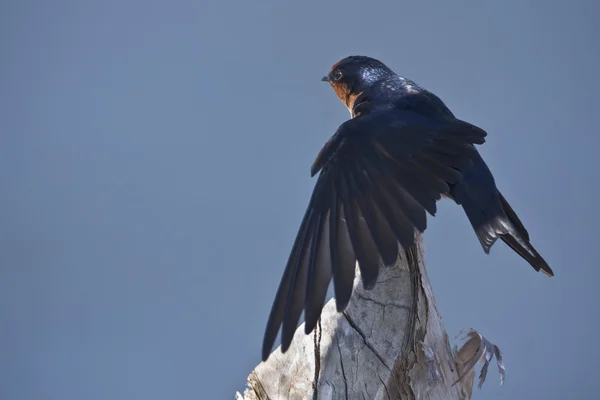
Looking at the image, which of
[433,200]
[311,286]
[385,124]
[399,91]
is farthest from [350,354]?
[399,91]

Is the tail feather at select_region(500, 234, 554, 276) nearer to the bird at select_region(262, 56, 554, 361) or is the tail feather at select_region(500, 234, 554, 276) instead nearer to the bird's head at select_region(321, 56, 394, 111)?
the bird at select_region(262, 56, 554, 361)

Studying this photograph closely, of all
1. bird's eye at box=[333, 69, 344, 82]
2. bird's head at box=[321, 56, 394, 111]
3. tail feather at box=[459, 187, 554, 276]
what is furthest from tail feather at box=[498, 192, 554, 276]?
bird's eye at box=[333, 69, 344, 82]

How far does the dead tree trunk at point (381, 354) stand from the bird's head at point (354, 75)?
737 millimetres

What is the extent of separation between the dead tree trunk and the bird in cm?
11

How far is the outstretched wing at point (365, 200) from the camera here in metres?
1.36

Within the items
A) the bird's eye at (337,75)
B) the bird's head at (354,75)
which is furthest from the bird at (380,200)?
the bird's eye at (337,75)

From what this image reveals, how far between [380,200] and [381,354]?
0.29m

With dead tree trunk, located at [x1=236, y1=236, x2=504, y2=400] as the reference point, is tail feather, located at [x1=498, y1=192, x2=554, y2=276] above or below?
above

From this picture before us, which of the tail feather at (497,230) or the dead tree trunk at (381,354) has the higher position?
the tail feather at (497,230)

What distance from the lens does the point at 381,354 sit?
56.7 inches

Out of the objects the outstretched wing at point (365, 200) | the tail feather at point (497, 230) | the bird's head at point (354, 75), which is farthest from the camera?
the bird's head at point (354, 75)

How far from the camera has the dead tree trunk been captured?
4.68 ft

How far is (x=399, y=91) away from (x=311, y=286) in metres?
0.77

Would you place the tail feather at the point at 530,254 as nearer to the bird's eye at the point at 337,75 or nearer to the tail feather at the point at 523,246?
the tail feather at the point at 523,246
